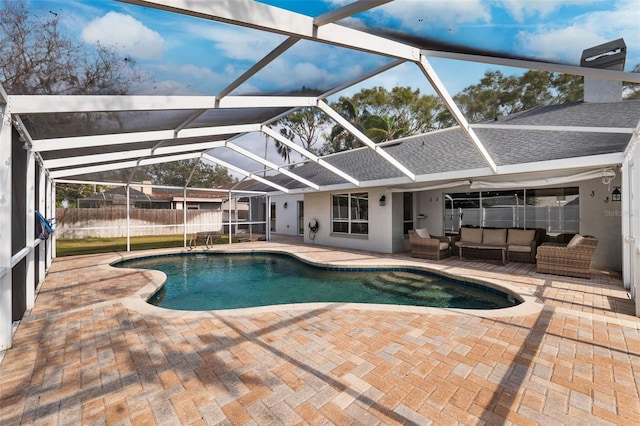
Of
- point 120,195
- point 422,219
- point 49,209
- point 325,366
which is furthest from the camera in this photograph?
point 120,195

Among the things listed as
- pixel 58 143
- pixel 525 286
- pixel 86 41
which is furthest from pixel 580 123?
pixel 58 143

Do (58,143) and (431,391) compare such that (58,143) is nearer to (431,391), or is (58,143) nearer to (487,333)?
(431,391)

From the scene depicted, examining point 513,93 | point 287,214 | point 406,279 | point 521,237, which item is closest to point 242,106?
point 513,93

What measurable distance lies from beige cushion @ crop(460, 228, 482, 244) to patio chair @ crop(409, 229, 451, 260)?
2.22 feet

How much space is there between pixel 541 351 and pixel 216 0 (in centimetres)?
509

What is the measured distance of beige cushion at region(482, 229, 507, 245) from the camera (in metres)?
9.55

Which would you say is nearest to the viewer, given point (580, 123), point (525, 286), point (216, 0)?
point (216, 0)

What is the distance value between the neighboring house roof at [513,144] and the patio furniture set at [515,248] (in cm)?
225

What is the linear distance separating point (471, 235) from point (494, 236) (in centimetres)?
73

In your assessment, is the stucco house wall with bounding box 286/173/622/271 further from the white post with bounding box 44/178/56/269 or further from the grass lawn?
the white post with bounding box 44/178/56/269

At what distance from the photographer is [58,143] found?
5.49 meters

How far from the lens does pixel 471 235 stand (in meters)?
10.2

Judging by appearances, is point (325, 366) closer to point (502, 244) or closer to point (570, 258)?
point (570, 258)

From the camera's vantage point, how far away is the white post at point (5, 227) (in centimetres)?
335
